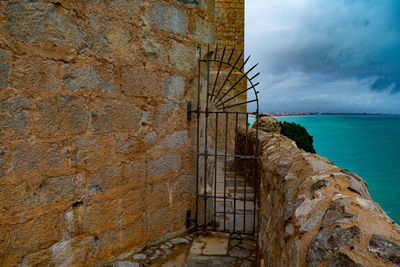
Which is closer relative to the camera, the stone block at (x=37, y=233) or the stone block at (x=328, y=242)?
the stone block at (x=328, y=242)

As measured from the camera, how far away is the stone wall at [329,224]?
0.89 m

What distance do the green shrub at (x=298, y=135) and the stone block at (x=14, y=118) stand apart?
10.4 metres

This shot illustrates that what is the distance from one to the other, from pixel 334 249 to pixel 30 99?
77.5 inches

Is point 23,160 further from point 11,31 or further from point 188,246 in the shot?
point 188,246

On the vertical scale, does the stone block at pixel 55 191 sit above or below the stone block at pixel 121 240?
above

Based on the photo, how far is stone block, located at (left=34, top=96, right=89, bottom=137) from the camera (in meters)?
1.91

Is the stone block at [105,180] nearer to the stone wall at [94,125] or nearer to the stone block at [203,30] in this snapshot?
the stone wall at [94,125]

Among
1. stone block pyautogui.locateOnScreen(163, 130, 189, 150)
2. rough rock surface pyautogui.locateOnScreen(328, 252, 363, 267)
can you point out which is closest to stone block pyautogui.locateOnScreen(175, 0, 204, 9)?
stone block pyautogui.locateOnScreen(163, 130, 189, 150)

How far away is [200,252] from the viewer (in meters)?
2.85

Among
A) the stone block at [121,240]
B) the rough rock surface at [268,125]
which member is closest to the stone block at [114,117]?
the stone block at [121,240]

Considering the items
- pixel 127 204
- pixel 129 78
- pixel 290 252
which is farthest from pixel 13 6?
pixel 290 252

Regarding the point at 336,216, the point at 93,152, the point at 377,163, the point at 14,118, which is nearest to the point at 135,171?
the point at 93,152

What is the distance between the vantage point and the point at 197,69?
3.12 metres

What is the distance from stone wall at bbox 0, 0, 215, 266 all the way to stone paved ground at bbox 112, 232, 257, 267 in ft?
0.39
